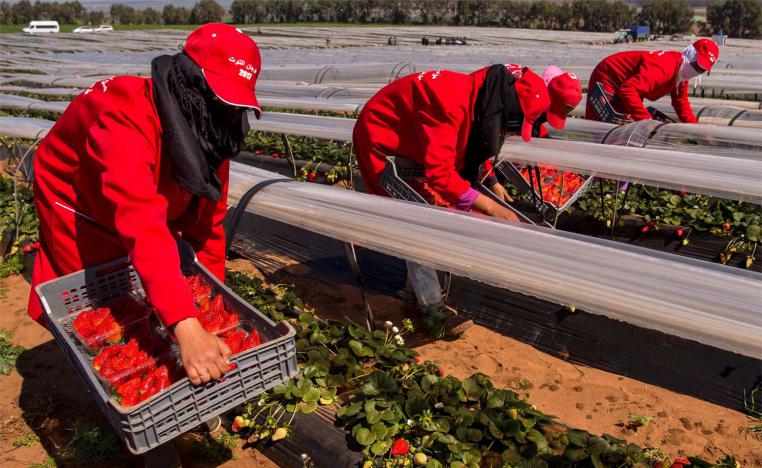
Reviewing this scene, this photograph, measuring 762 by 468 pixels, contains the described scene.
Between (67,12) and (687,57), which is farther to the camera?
(67,12)

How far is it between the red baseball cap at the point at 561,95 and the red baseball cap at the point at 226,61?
2060 millimetres

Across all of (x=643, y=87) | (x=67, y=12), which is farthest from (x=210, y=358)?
(x=67, y=12)

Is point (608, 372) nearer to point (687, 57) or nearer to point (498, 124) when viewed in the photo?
point (498, 124)

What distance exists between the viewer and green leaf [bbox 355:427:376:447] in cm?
236

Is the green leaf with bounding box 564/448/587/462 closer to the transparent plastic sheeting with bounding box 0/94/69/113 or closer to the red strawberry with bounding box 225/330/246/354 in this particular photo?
the red strawberry with bounding box 225/330/246/354

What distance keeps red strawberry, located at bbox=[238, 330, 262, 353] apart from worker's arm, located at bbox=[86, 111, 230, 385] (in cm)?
29

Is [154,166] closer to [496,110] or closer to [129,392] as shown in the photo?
[129,392]

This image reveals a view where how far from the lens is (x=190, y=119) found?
74.2 inches

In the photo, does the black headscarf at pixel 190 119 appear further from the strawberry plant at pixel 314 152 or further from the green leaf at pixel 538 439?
the strawberry plant at pixel 314 152

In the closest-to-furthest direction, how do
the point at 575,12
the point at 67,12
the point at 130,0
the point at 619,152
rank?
1. the point at 619,152
2. the point at 575,12
3. the point at 67,12
4. the point at 130,0

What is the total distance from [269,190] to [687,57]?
436cm

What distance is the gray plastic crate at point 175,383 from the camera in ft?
5.48

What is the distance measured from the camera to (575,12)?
144ft

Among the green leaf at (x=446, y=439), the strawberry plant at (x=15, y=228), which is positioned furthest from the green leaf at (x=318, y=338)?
the strawberry plant at (x=15, y=228)
